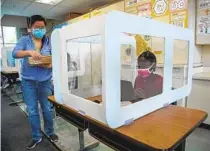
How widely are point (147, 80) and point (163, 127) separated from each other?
1.40 feet

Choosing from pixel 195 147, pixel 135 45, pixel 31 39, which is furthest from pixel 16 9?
pixel 195 147

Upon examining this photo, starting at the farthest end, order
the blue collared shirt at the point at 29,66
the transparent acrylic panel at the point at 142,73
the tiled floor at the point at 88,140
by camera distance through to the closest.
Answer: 1. the tiled floor at the point at 88,140
2. the blue collared shirt at the point at 29,66
3. the transparent acrylic panel at the point at 142,73

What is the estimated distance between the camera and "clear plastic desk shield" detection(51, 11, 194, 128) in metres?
0.81

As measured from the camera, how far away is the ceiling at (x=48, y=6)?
14.7ft

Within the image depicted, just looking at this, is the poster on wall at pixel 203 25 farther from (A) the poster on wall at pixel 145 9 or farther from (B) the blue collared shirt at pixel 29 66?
(B) the blue collared shirt at pixel 29 66

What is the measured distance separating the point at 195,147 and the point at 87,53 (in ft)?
5.42

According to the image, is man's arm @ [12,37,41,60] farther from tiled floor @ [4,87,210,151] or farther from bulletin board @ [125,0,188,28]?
bulletin board @ [125,0,188,28]

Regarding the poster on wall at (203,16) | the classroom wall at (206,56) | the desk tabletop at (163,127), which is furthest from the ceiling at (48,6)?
the desk tabletop at (163,127)

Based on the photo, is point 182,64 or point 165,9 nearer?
point 182,64

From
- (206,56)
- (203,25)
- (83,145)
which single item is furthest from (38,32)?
(206,56)

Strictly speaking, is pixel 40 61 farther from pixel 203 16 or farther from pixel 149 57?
pixel 203 16

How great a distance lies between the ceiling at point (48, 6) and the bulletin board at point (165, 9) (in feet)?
5.02

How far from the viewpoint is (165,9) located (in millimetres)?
2783

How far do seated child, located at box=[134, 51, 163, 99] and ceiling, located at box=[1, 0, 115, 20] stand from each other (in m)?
3.52
